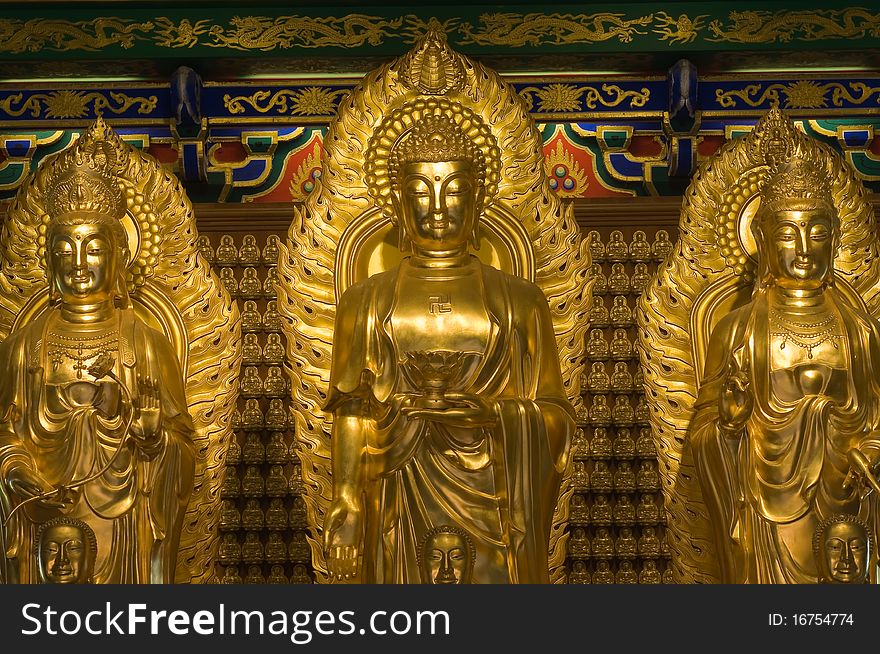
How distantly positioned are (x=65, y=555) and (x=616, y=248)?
2535 millimetres

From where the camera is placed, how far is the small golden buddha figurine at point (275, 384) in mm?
6547

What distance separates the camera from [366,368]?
5.30 m

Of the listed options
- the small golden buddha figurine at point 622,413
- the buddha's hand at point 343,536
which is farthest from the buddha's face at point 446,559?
the small golden buddha figurine at point 622,413

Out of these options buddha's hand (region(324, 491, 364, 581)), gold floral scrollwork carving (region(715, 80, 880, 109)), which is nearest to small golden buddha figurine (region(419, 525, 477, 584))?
buddha's hand (region(324, 491, 364, 581))

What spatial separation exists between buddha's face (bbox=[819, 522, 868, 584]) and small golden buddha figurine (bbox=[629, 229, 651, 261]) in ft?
5.69

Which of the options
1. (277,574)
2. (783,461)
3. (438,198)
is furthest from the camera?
(277,574)

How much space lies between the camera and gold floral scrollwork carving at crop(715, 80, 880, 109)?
22.1 ft

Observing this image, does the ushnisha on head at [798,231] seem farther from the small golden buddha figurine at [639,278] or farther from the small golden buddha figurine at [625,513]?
the small golden buddha figurine at [625,513]

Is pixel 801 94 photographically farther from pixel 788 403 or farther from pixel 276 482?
pixel 276 482

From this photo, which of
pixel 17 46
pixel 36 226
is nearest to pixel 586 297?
pixel 36 226

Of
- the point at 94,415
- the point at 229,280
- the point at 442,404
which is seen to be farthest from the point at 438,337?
the point at 229,280

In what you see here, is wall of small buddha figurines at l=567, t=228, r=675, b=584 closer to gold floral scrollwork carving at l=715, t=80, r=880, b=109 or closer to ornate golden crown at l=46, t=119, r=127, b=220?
gold floral scrollwork carving at l=715, t=80, r=880, b=109

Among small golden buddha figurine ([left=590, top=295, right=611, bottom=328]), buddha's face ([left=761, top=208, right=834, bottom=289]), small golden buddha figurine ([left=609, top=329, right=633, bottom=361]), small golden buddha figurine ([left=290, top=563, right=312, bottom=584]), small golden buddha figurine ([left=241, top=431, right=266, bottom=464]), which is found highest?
small golden buddha figurine ([left=590, top=295, right=611, bottom=328])

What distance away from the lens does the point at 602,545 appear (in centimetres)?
646
